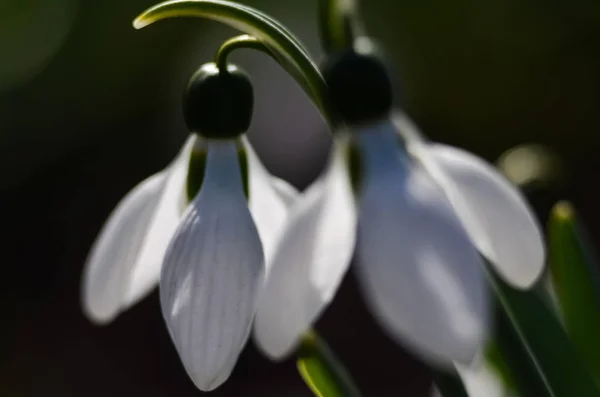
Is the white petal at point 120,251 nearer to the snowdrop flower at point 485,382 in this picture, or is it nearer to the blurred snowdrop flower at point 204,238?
the blurred snowdrop flower at point 204,238

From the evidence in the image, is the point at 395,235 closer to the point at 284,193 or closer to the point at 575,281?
the point at 284,193

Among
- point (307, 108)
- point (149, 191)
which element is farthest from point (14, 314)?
point (149, 191)

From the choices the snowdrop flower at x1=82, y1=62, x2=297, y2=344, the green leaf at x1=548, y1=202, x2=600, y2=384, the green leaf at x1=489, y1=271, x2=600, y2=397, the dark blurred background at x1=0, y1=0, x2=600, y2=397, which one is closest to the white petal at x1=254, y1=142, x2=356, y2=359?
the snowdrop flower at x1=82, y1=62, x2=297, y2=344

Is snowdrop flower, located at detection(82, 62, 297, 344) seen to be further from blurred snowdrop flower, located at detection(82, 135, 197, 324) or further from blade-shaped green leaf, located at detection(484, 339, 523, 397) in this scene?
blade-shaped green leaf, located at detection(484, 339, 523, 397)

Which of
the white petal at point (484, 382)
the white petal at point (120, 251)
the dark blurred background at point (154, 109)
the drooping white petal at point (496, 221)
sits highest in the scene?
the white petal at point (120, 251)

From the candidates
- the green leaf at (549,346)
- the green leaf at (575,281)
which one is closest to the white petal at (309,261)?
the green leaf at (549,346)

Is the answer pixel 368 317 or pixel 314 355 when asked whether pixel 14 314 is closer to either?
pixel 368 317
